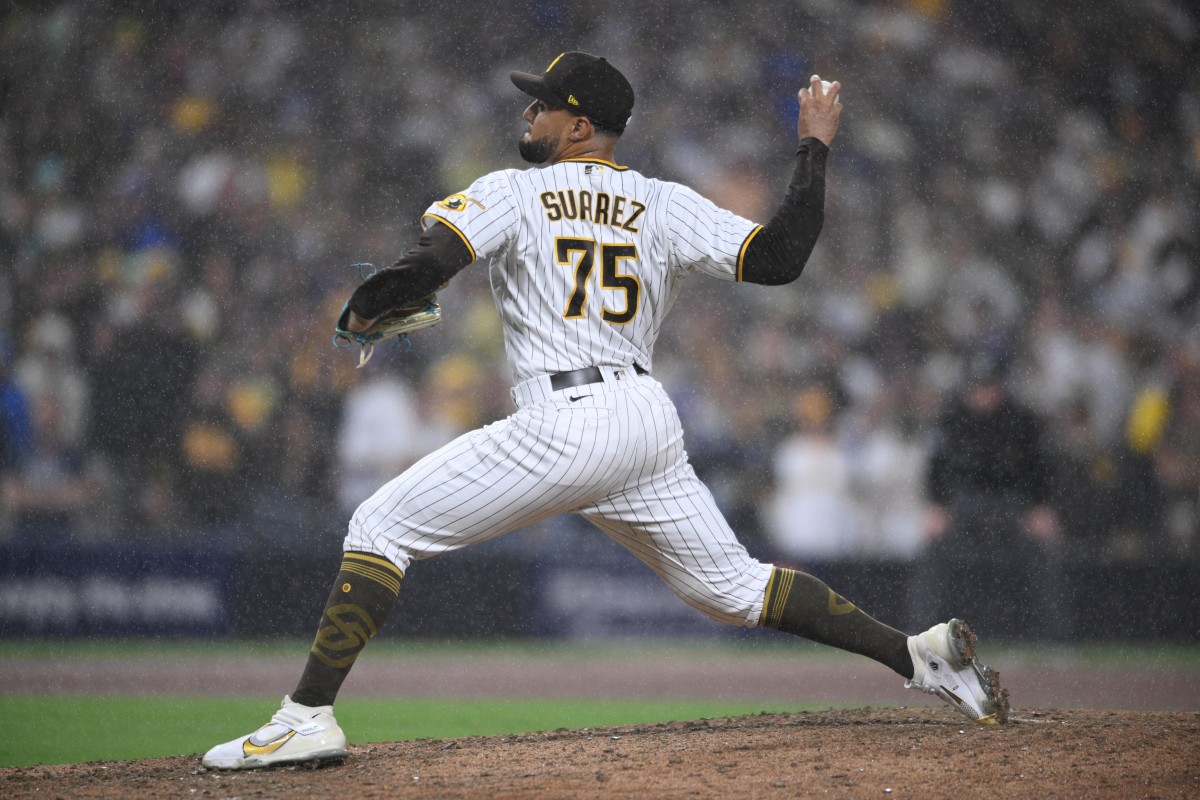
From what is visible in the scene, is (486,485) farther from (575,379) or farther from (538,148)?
(538,148)

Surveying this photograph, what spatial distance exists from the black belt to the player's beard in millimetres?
576

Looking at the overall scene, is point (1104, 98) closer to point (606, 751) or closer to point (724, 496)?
point (724, 496)

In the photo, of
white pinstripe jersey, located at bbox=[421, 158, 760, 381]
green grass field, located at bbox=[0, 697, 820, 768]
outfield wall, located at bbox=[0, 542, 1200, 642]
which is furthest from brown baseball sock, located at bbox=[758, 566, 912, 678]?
outfield wall, located at bbox=[0, 542, 1200, 642]

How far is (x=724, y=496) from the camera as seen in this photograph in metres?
7.91

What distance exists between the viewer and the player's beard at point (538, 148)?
3.32 m

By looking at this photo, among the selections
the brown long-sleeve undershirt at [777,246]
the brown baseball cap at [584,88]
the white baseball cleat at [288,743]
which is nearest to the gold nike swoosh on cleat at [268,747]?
the white baseball cleat at [288,743]

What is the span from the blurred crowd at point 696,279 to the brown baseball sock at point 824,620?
378cm

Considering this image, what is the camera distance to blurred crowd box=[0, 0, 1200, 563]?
25.7ft

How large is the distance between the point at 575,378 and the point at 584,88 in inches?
29.1

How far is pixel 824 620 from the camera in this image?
3.42m

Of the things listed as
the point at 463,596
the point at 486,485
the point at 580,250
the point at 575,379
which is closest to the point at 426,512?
the point at 486,485

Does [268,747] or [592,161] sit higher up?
[592,161]

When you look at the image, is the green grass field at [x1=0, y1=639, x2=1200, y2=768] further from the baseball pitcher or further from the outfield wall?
the baseball pitcher

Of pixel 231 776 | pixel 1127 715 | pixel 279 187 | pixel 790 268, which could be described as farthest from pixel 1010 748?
pixel 279 187
